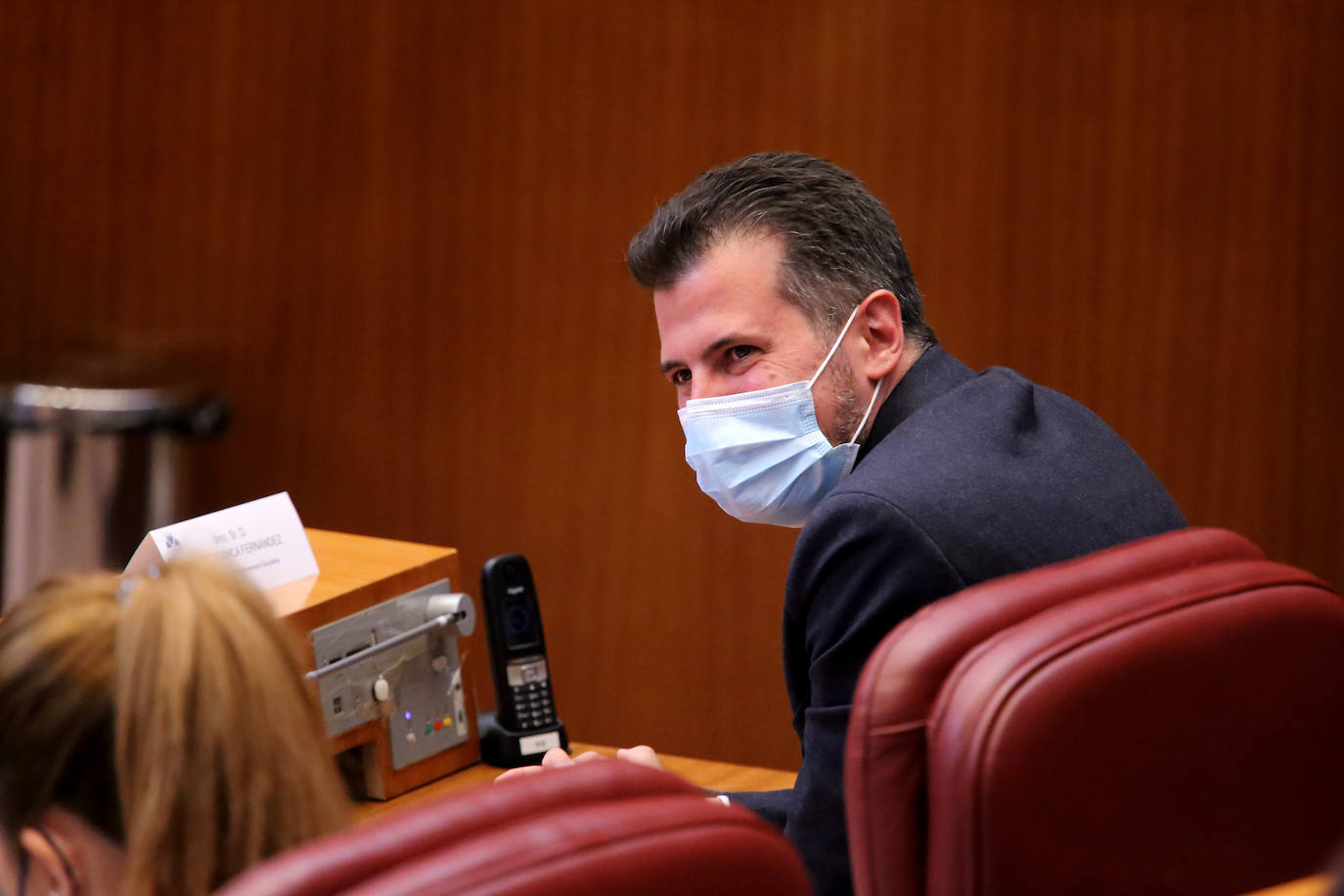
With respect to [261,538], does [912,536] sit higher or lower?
higher

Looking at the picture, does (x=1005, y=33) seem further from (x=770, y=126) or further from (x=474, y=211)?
(x=474, y=211)

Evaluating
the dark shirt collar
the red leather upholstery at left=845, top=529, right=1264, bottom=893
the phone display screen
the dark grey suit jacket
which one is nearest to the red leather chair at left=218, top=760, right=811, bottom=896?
the red leather upholstery at left=845, top=529, right=1264, bottom=893

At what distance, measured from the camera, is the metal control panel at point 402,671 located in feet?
6.55

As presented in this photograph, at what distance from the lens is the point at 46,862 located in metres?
1.03

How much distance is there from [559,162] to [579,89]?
0.18m

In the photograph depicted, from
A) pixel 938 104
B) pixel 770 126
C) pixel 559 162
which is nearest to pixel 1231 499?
pixel 938 104

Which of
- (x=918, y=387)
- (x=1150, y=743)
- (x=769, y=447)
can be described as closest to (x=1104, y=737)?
(x=1150, y=743)

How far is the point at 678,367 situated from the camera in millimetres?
2096

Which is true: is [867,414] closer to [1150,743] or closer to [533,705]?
[533,705]

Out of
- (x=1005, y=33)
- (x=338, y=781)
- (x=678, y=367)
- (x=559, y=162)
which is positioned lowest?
(x=338, y=781)

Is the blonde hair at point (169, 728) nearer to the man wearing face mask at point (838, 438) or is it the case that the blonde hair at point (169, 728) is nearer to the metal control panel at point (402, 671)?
the man wearing face mask at point (838, 438)

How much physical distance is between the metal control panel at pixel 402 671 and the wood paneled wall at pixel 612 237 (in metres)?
1.55

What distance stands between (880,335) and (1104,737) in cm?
96

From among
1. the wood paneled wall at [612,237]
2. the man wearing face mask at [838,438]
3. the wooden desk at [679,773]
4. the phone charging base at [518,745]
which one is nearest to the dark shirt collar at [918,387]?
the man wearing face mask at [838,438]
